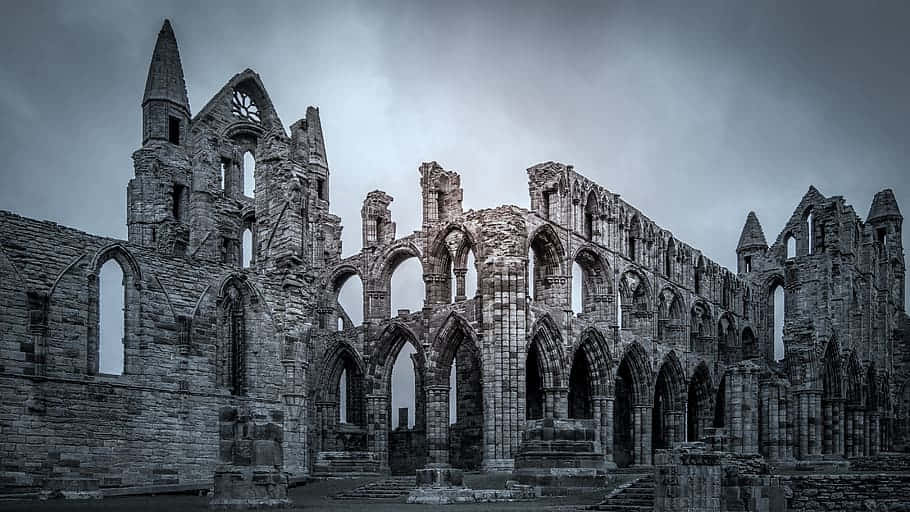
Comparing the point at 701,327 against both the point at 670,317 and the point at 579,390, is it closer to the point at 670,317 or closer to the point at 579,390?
the point at 670,317

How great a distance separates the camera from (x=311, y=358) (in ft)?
120

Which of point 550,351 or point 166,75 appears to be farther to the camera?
point 166,75

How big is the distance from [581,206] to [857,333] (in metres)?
20.5

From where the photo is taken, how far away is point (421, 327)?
110 feet

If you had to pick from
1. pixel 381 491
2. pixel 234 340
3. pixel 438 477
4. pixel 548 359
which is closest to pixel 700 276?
pixel 548 359

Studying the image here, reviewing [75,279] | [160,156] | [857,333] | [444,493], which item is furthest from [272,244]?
[857,333]

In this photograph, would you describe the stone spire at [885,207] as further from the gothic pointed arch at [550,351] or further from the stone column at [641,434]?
the gothic pointed arch at [550,351]

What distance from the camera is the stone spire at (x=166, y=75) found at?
35781 millimetres

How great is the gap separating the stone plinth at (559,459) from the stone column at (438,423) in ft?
28.5

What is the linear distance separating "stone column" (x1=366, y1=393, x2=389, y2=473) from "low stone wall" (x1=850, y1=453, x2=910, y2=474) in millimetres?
16194

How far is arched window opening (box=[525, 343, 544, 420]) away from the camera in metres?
33.6

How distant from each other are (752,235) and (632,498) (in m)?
36.2

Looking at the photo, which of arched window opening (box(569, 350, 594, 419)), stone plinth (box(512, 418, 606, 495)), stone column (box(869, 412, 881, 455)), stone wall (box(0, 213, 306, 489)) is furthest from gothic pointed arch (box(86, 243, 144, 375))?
stone column (box(869, 412, 881, 455))

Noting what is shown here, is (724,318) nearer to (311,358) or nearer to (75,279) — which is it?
(311,358)
